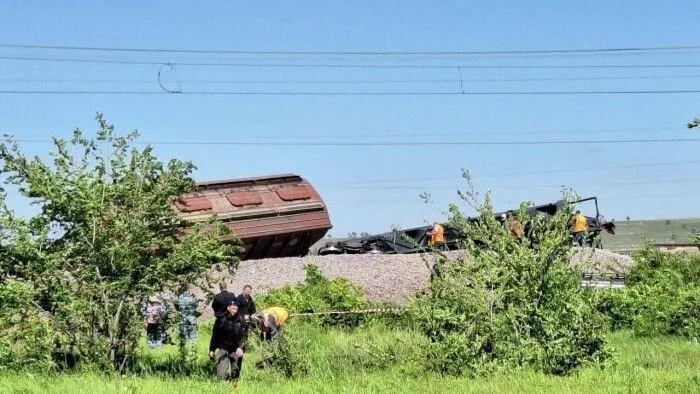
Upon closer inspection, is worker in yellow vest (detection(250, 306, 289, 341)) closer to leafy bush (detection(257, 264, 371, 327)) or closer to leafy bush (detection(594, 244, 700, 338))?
leafy bush (detection(594, 244, 700, 338))

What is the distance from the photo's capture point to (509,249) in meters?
16.3

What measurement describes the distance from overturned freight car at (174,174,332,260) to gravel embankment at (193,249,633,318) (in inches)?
37.1

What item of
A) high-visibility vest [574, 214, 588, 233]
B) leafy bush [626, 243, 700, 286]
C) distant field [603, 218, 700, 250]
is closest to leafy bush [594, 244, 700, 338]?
leafy bush [626, 243, 700, 286]

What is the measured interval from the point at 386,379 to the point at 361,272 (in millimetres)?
18486

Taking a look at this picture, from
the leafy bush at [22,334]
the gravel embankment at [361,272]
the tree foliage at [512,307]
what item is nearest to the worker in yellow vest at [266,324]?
the tree foliage at [512,307]

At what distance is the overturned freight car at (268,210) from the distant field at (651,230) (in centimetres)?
2562

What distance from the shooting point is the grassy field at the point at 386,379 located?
12.9 m

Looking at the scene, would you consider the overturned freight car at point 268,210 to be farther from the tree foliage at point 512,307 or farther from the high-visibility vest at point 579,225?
the tree foliage at point 512,307

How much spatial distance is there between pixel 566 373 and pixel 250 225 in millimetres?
19544

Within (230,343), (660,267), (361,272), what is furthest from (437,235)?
(230,343)

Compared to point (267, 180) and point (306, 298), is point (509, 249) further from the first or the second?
point (267, 180)

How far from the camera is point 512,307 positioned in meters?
15.7

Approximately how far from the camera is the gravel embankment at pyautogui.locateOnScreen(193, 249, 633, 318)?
103 ft

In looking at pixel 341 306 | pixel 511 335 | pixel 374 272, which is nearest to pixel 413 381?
pixel 511 335
